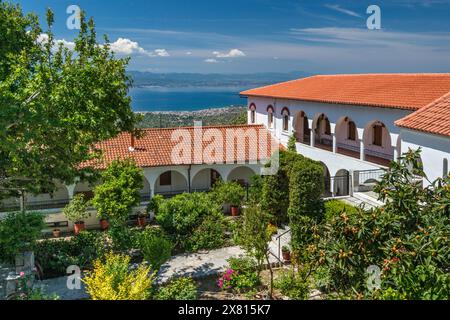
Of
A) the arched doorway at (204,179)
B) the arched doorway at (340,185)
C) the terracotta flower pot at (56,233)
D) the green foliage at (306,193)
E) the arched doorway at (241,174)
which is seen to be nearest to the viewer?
the green foliage at (306,193)

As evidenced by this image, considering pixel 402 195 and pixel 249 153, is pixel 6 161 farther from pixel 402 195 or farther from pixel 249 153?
pixel 249 153

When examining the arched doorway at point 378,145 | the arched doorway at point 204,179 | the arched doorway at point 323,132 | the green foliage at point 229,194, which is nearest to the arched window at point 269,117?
the arched doorway at point 323,132

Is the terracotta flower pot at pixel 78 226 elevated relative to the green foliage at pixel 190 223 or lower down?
lower down

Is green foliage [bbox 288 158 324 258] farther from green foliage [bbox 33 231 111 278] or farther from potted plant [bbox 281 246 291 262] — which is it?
green foliage [bbox 33 231 111 278]

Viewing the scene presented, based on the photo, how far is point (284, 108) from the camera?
30.6 m

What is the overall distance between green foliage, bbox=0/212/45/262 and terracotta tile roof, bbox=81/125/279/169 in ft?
28.2

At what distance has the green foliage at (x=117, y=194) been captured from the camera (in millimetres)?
18453

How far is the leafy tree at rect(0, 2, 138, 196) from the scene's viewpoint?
11812 mm

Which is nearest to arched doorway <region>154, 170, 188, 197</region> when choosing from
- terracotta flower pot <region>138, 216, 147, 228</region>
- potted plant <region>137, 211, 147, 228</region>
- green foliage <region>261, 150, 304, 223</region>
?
potted plant <region>137, 211, 147, 228</region>

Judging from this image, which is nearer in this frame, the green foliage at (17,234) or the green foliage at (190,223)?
the green foliage at (17,234)

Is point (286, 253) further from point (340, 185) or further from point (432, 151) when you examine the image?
point (340, 185)

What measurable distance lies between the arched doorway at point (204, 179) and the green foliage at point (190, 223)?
6413mm

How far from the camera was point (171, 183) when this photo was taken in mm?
25172

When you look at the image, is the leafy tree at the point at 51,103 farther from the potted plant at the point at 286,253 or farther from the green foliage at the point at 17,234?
the potted plant at the point at 286,253
